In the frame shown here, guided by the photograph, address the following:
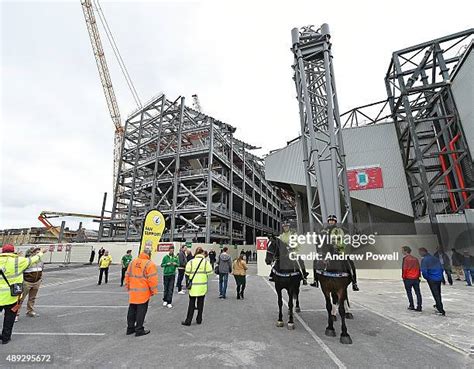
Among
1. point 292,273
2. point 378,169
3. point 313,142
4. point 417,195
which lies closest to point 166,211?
point 313,142

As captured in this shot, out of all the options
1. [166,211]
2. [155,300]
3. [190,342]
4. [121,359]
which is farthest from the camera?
[166,211]

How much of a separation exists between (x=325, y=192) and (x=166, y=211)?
2362 cm

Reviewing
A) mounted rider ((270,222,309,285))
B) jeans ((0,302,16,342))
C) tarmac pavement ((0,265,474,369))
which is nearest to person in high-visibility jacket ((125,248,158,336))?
tarmac pavement ((0,265,474,369))

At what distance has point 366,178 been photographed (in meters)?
18.9

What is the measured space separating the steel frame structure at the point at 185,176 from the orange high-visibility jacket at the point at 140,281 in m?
24.9

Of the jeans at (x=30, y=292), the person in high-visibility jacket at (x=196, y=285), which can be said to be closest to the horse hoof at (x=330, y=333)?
the person in high-visibility jacket at (x=196, y=285)

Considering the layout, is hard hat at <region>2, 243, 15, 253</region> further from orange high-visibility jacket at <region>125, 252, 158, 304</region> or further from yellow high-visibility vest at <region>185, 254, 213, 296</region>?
yellow high-visibility vest at <region>185, 254, 213, 296</region>

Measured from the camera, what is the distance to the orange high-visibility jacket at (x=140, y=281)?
192 inches

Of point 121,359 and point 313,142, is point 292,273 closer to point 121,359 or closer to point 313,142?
point 121,359

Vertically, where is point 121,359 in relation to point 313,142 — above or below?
below

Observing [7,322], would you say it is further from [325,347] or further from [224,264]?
[224,264]

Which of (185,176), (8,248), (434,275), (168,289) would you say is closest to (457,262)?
(434,275)

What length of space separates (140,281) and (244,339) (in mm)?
2290

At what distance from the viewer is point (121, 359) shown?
3.73 meters
